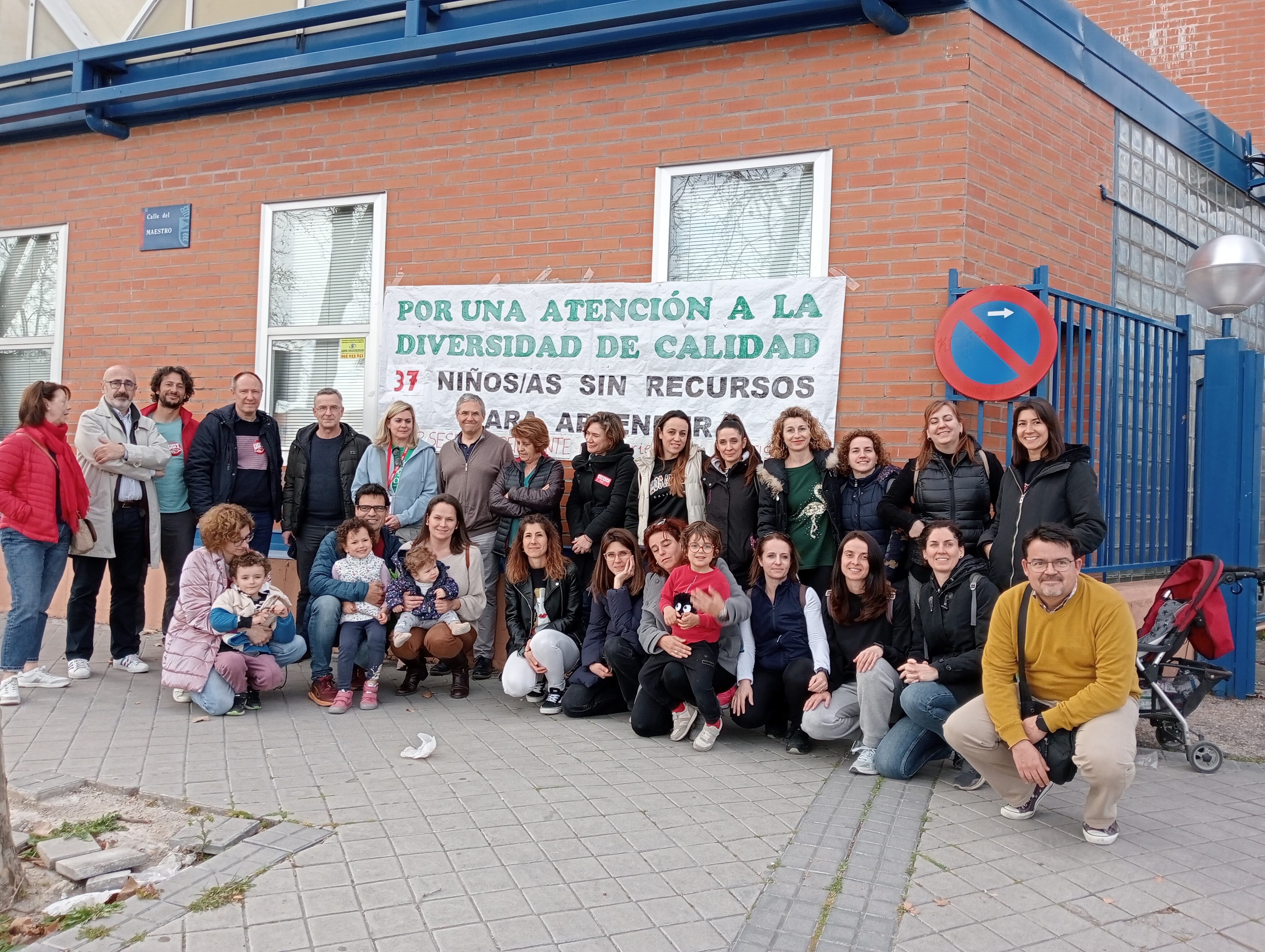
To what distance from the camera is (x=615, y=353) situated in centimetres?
759

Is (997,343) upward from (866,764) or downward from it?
upward

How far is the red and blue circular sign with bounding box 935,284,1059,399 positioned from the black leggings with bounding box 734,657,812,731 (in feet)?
6.60

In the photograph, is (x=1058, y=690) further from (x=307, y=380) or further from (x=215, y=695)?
(x=307, y=380)

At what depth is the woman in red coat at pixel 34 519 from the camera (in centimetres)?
638

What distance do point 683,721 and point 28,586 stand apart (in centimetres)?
412

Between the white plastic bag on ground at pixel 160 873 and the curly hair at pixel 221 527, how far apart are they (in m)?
2.65

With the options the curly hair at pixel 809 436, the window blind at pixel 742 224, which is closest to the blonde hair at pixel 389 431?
the window blind at pixel 742 224

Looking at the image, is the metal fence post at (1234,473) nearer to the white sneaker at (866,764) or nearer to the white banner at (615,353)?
the white banner at (615,353)

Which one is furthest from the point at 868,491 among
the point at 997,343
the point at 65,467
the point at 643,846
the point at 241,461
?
the point at 65,467

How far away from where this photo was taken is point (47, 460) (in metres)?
6.48

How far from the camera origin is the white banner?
701 cm

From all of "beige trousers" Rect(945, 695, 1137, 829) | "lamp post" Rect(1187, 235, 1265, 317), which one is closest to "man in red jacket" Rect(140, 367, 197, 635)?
"beige trousers" Rect(945, 695, 1137, 829)

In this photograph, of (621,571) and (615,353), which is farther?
(615,353)

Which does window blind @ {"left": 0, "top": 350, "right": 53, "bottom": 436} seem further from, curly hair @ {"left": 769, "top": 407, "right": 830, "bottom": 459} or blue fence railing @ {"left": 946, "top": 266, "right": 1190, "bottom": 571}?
blue fence railing @ {"left": 946, "top": 266, "right": 1190, "bottom": 571}
